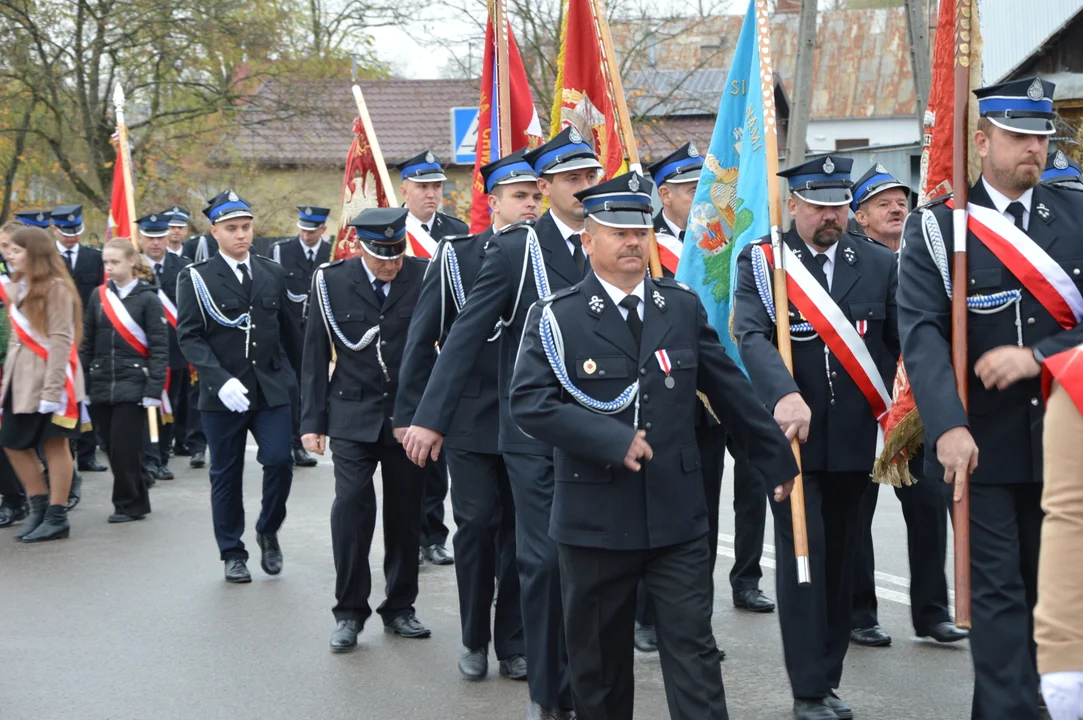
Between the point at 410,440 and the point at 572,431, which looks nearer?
the point at 572,431

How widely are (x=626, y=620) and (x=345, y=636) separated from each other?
256 centimetres

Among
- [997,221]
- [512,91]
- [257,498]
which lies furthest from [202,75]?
[997,221]

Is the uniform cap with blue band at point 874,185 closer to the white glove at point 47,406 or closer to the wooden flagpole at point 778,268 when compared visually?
the wooden flagpole at point 778,268

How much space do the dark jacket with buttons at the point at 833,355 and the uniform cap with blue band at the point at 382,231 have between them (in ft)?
6.82

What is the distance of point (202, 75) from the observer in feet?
90.4

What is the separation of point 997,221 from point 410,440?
2475 mm

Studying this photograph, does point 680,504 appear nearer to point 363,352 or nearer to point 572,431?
point 572,431

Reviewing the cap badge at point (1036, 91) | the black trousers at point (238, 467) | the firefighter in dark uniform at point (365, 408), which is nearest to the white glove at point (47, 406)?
the black trousers at point (238, 467)

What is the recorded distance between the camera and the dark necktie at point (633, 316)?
5.05 m

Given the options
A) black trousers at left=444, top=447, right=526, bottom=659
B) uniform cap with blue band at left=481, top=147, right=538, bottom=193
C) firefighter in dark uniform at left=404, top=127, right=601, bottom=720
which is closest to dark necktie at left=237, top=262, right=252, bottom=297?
uniform cap with blue band at left=481, top=147, right=538, bottom=193

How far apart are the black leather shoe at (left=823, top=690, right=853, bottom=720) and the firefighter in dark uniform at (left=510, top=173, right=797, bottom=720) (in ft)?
3.99

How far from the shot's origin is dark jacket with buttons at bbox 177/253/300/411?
889 centimetres

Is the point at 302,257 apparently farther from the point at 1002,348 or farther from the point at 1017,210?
the point at 1002,348

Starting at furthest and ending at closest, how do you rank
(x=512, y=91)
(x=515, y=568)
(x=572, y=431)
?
(x=512, y=91) < (x=515, y=568) < (x=572, y=431)
